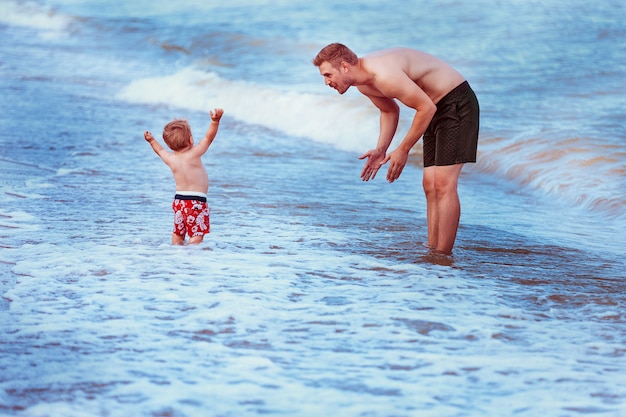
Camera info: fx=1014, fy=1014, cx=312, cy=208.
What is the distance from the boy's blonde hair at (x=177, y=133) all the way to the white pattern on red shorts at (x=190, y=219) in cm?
37

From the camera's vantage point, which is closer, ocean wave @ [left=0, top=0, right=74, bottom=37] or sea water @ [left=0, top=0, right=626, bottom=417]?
sea water @ [left=0, top=0, right=626, bottom=417]

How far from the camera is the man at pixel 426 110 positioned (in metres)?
5.72

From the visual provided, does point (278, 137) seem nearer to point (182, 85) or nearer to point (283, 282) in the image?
point (182, 85)

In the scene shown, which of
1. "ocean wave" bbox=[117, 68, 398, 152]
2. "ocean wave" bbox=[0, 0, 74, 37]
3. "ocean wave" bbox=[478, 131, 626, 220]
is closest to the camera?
"ocean wave" bbox=[478, 131, 626, 220]

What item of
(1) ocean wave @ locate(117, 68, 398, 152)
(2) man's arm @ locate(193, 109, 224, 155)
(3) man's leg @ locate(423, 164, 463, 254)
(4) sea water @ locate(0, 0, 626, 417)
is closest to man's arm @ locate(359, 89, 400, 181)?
(3) man's leg @ locate(423, 164, 463, 254)

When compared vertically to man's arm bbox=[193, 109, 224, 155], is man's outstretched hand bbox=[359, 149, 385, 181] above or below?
below

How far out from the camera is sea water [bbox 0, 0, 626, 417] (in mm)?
3924

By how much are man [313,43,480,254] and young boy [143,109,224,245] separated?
981mm

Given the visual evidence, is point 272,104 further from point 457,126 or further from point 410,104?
point 410,104

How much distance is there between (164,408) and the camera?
12.1ft

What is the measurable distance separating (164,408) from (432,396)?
1.01 metres

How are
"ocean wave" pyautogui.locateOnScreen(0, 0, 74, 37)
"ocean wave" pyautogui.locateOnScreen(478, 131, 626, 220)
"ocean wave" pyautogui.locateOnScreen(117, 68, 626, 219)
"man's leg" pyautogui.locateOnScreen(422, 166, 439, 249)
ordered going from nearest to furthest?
1. "man's leg" pyautogui.locateOnScreen(422, 166, 439, 249)
2. "ocean wave" pyautogui.locateOnScreen(478, 131, 626, 220)
3. "ocean wave" pyautogui.locateOnScreen(117, 68, 626, 219)
4. "ocean wave" pyautogui.locateOnScreen(0, 0, 74, 37)

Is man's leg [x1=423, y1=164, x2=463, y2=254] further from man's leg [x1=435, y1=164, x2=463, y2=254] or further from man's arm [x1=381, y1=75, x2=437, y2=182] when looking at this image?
man's arm [x1=381, y1=75, x2=437, y2=182]

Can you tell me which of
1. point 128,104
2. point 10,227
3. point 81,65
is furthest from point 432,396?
point 81,65
